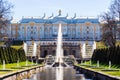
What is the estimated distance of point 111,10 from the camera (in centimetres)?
3584

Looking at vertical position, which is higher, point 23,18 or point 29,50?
point 23,18

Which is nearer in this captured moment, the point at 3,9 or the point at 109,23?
the point at 3,9

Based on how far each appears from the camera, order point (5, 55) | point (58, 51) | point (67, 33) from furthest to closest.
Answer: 1. point (67, 33)
2. point (58, 51)
3. point (5, 55)

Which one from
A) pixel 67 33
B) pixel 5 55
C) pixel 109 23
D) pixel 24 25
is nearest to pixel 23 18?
pixel 24 25

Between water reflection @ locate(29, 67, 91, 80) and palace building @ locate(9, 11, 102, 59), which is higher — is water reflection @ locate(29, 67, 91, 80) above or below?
below

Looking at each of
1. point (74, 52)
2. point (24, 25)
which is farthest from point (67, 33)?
point (74, 52)

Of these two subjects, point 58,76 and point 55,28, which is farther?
point 55,28

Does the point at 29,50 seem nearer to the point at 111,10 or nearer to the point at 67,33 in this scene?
the point at 111,10

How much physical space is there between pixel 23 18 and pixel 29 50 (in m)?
36.2

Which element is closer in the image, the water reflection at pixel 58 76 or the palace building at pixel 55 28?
the water reflection at pixel 58 76

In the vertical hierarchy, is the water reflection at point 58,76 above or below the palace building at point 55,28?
below

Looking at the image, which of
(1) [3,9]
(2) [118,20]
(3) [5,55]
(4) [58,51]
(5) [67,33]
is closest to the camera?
(3) [5,55]

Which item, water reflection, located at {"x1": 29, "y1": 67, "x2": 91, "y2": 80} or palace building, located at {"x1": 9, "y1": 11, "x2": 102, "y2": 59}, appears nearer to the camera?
water reflection, located at {"x1": 29, "y1": 67, "x2": 91, "y2": 80}

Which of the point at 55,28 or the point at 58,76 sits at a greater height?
the point at 55,28
